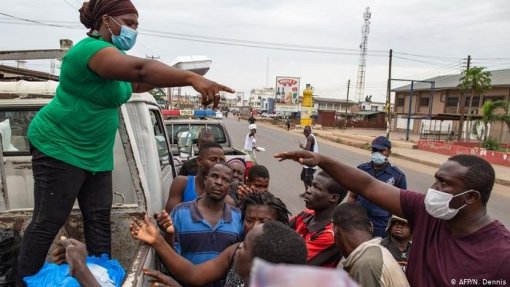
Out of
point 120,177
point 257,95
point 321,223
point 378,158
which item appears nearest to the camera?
point 120,177

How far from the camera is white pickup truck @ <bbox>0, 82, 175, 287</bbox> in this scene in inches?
92.8

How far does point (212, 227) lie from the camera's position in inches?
105

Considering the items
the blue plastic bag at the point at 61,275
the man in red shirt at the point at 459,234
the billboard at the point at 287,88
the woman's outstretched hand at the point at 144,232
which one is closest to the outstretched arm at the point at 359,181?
the man in red shirt at the point at 459,234

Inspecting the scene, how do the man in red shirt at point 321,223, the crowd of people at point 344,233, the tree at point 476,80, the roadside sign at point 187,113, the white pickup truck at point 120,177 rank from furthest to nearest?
the tree at point 476,80 < the roadside sign at point 187,113 < the man in red shirt at point 321,223 < the white pickup truck at point 120,177 < the crowd of people at point 344,233

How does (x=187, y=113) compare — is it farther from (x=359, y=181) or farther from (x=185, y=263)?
(x=185, y=263)

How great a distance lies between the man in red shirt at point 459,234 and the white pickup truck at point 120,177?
1311 millimetres

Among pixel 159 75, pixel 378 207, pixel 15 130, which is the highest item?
pixel 159 75

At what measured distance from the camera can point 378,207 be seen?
391cm

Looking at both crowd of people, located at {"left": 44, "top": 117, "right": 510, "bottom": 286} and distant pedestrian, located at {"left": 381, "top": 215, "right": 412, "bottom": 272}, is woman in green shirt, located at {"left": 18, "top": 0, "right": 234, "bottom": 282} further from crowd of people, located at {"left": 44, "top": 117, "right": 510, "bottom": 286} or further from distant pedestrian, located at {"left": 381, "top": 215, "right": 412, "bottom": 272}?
distant pedestrian, located at {"left": 381, "top": 215, "right": 412, "bottom": 272}

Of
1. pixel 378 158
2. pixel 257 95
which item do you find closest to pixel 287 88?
pixel 378 158

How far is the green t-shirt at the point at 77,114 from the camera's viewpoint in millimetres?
1946

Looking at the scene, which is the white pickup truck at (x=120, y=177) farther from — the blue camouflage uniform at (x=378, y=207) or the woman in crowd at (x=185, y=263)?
the blue camouflage uniform at (x=378, y=207)

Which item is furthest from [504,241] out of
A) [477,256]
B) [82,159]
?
[82,159]

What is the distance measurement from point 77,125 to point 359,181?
1.57m
